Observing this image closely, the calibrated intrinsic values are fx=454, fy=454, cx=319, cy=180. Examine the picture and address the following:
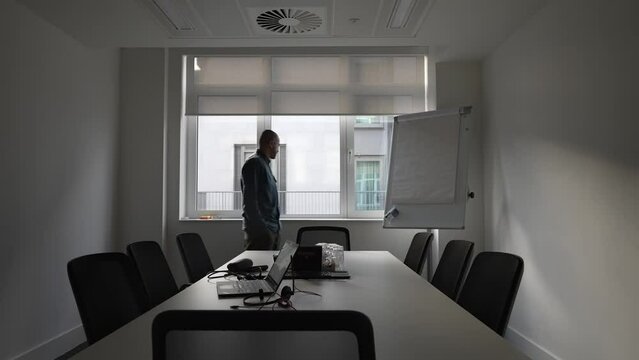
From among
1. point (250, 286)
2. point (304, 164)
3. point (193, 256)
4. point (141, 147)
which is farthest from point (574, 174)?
point (141, 147)

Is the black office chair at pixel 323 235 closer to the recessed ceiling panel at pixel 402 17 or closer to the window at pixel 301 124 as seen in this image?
the window at pixel 301 124

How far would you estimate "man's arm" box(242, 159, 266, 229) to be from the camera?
4.01 m

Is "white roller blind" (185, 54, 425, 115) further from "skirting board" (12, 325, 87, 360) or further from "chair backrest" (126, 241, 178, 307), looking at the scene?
"chair backrest" (126, 241, 178, 307)

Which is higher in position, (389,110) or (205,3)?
(205,3)

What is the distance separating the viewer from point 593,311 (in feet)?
9.30

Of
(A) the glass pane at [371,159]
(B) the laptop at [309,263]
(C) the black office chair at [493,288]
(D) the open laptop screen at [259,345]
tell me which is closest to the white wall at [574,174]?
(C) the black office chair at [493,288]

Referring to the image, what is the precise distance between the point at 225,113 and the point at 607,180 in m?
3.71

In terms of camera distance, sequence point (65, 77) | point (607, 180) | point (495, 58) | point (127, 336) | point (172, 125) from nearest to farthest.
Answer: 1. point (127, 336)
2. point (607, 180)
3. point (65, 77)
4. point (495, 58)
5. point (172, 125)

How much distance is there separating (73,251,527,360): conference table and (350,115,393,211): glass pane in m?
2.47

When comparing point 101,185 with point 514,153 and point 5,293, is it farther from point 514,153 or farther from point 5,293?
point 514,153

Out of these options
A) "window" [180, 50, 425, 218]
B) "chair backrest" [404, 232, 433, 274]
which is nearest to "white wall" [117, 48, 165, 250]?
"window" [180, 50, 425, 218]

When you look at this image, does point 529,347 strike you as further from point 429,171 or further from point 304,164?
point 304,164

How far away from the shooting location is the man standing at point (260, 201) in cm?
402

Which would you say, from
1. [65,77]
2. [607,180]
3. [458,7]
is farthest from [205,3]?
[607,180]
